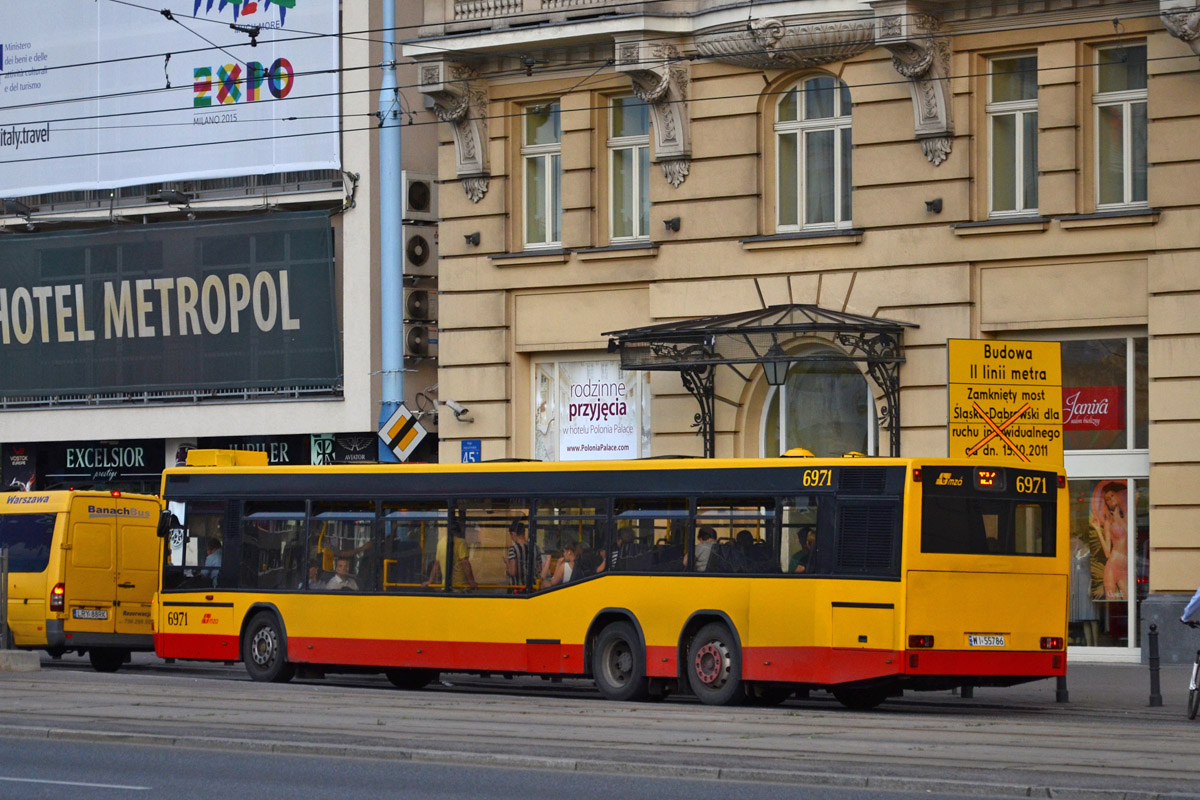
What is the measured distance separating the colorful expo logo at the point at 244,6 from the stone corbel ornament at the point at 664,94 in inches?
322

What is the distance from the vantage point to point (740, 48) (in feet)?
88.8

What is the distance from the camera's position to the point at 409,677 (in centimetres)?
2333

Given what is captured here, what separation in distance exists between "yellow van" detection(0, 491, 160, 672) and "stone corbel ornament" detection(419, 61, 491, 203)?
719 cm

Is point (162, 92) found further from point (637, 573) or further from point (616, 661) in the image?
point (616, 661)

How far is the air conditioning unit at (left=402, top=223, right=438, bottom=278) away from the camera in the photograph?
1264 inches

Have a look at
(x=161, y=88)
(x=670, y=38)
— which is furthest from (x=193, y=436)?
(x=670, y=38)

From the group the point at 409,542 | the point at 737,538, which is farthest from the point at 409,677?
the point at 737,538

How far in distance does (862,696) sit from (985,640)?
1852 mm

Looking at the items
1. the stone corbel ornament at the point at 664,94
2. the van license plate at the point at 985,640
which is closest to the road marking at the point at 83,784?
the van license plate at the point at 985,640

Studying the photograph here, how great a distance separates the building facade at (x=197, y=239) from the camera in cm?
3303

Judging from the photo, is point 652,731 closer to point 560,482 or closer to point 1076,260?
point 560,482

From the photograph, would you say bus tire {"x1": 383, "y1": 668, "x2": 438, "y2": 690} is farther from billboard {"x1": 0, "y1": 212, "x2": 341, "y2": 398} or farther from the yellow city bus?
billboard {"x1": 0, "y1": 212, "x2": 341, "y2": 398}

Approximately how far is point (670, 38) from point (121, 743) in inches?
612

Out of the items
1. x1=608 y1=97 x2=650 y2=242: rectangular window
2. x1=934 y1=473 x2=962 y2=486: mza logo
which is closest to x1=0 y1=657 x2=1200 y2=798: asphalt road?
x1=934 y1=473 x2=962 y2=486: mza logo
